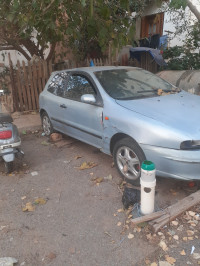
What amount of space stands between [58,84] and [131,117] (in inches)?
93.9

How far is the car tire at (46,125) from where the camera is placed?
231 inches

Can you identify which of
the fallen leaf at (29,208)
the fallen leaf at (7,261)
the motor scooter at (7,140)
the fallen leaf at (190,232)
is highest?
the motor scooter at (7,140)

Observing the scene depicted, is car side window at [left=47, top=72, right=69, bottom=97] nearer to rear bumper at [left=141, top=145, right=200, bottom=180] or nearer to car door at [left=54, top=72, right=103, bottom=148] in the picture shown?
car door at [left=54, top=72, right=103, bottom=148]

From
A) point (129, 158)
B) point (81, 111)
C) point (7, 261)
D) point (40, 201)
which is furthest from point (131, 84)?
point (7, 261)

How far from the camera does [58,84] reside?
17.6 feet

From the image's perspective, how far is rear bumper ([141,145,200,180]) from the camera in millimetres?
3000

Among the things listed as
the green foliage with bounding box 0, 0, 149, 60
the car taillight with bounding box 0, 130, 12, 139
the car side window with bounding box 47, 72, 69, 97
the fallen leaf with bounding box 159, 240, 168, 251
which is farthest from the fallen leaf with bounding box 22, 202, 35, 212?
the green foliage with bounding box 0, 0, 149, 60

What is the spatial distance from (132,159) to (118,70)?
6.18ft

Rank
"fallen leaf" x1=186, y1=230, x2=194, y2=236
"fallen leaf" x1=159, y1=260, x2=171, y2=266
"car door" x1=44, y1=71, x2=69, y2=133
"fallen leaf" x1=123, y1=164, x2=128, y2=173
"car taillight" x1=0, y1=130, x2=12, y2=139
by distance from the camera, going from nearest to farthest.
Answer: "fallen leaf" x1=159, y1=260, x2=171, y2=266 → "fallen leaf" x1=186, y1=230, x2=194, y2=236 → "fallen leaf" x1=123, y1=164, x2=128, y2=173 → "car taillight" x1=0, y1=130, x2=12, y2=139 → "car door" x1=44, y1=71, x2=69, y2=133

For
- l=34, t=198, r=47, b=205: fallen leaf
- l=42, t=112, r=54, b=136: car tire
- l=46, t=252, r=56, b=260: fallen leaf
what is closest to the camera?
l=46, t=252, r=56, b=260: fallen leaf

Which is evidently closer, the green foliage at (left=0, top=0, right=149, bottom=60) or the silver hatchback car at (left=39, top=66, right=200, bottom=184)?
the silver hatchback car at (left=39, top=66, right=200, bottom=184)

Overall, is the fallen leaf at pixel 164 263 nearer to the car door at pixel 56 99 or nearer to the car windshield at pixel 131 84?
the car windshield at pixel 131 84

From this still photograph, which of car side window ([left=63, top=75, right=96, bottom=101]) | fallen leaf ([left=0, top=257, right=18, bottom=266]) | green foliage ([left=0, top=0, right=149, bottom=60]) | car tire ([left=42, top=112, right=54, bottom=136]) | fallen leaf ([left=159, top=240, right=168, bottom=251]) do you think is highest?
green foliage ([left=0, top=0, right=149, bottom=60])

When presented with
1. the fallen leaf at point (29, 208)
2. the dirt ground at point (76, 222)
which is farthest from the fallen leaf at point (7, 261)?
the fallen leaf at point (29, 208)
